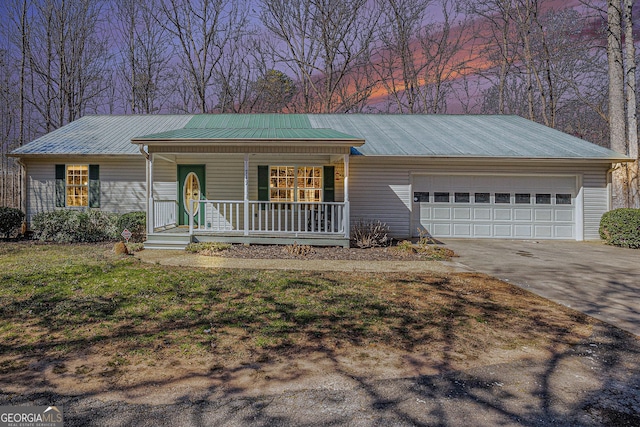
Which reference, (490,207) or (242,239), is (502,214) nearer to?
(490,207)

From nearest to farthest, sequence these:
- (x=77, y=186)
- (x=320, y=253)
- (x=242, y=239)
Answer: (x=320, y=253)
(x=242, y=239)
(x=77, y=186)

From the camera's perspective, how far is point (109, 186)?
40.0 feet

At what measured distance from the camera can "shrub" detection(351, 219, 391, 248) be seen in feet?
32.6

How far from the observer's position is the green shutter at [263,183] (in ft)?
38.6

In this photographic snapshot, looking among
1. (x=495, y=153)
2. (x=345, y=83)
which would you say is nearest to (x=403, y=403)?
(x=495, y=153)

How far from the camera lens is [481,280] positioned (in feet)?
20.4

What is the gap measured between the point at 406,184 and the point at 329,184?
8.98ft

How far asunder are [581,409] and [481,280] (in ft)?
12.9

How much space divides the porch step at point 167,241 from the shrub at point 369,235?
496 centimetres

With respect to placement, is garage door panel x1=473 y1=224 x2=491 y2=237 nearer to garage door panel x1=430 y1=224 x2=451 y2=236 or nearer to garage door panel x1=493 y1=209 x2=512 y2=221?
garage door panel x1=493 y1=209 x2=512 y2=221

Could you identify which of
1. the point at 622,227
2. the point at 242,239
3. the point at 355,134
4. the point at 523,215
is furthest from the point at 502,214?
the point at 242,239

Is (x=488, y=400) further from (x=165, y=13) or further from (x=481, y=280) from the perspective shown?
(x=165, y=13)

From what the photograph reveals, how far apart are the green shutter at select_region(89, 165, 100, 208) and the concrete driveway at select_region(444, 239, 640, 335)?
12182 mm

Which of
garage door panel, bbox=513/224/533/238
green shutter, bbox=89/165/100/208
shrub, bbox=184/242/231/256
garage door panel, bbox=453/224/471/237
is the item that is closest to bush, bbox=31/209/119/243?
green shutter, bbox=89/165/100/208
